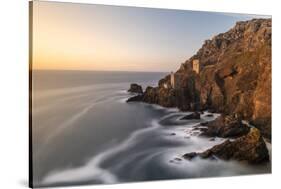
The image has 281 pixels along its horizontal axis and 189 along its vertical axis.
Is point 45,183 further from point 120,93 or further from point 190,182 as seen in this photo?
point 190,182

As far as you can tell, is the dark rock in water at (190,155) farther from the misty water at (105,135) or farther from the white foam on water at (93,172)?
the white foam on water at (93,172)

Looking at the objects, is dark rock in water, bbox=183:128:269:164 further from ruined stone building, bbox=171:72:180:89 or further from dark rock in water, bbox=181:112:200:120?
ruined stone building, bbox=171:72:180:89

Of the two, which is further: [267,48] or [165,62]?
[267,48]

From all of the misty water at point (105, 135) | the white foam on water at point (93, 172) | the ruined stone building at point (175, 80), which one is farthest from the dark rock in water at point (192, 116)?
the white foam on water at point (93, 172)

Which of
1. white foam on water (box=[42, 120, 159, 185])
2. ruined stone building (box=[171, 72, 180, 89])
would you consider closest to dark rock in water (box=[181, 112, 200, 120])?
ruined stone building (box=[171, 72, 180, 89])

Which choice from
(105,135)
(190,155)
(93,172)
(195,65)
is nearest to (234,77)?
(195,65)
